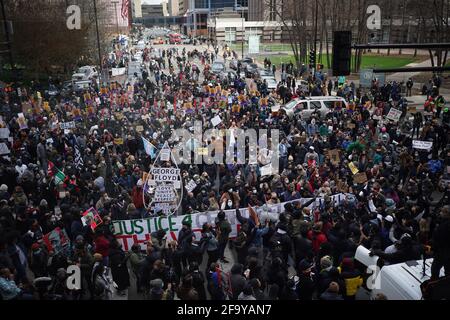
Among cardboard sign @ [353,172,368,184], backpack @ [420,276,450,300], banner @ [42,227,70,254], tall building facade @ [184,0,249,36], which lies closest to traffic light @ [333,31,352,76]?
backpack @ [420,276,450,300]

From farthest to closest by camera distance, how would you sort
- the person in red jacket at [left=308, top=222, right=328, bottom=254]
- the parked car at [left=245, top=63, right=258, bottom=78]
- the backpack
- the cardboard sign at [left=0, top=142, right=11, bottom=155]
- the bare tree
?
the parked car at [left=245, top=63, right=258, bottom=78] < the bare tree < the cardboard sign at [left=0, top=142, right=11, bottom=155] < the person in red jacket at [left=308, top=222, right=328, bottom=254] < the backpack

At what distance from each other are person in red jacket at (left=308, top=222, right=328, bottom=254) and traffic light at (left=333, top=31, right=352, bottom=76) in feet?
10.5

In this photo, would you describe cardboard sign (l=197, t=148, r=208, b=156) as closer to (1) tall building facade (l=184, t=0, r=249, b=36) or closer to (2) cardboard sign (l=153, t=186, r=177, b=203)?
(2) cardboard sign (l=153, t=186, r=177, b=203)

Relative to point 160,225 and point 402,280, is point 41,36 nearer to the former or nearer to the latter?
point 160,225

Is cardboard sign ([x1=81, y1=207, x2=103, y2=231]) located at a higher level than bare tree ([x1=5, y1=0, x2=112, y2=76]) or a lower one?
lower

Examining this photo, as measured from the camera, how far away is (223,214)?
9047mm

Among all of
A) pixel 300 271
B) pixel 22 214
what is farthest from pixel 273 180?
pixel 22 214

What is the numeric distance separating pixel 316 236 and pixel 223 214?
203cm

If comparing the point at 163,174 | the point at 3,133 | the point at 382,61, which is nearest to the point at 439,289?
the point at 163,174

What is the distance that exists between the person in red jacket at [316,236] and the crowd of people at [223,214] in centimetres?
2

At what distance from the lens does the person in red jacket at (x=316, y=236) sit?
27.0 feet

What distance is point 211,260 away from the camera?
854 cm

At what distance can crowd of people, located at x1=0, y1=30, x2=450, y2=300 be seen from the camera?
23.1 ft
